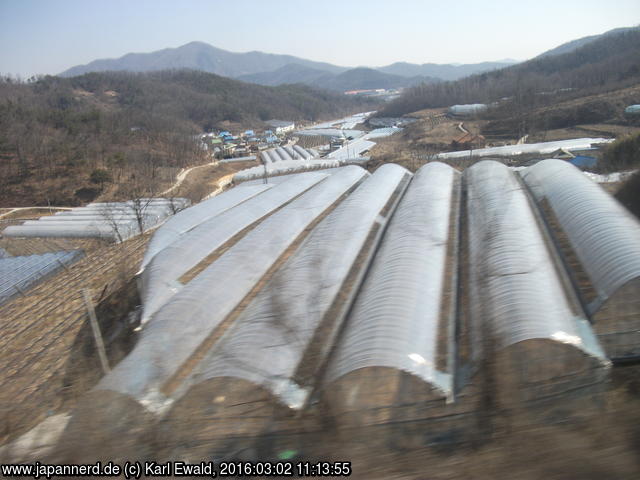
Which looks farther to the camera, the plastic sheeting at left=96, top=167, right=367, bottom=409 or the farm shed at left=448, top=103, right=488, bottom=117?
the farm shed at left=448, top=103, right=488, bottom=117

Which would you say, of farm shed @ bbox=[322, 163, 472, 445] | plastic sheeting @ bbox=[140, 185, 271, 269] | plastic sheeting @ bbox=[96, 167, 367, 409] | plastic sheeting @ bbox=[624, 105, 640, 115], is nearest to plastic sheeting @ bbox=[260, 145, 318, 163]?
plastic sheeting @ bbox=[140, 185, 271, 269]

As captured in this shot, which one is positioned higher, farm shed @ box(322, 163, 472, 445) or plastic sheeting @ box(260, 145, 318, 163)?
farm shed @ box(322, 163, 472, 445)

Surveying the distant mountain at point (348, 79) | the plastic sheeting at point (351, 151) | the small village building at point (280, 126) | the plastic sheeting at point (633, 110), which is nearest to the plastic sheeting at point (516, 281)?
the plastic sheeting at point (351, 151)

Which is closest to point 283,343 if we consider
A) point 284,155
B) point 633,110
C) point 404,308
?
point 404,308

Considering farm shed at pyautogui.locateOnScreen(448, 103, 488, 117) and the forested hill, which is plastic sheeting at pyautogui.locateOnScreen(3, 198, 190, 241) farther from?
farm shed at pyautogui.locateOnScreen(448, 103, 488, 117)

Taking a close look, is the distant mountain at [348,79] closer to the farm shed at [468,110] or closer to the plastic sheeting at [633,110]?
the farm shed at [468,110]

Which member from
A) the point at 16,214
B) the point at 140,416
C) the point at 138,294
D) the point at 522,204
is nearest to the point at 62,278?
the point at 138,294

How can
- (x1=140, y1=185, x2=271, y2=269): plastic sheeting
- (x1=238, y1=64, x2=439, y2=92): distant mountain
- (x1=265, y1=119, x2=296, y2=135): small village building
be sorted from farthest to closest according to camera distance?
(x1=238, y1=64, x2=439, y2=92): distant mountain < (x1=265, y1=119, x2=296, y2=135): small village building < (x1=140, y1=185, x2=271, y2=269): plastic sheeting
